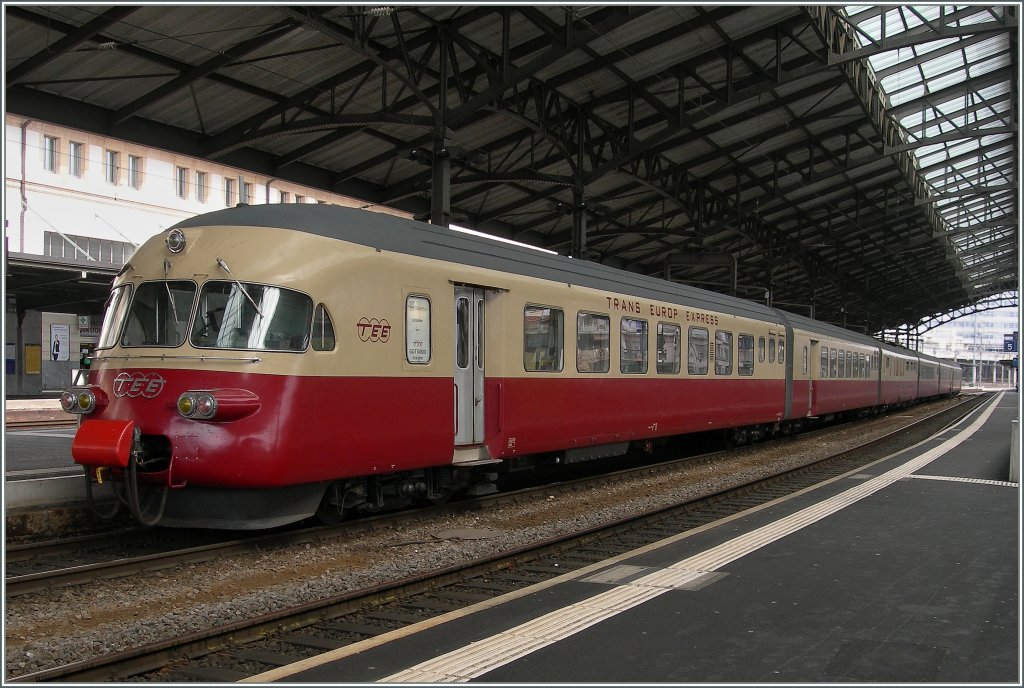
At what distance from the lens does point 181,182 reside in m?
48.5

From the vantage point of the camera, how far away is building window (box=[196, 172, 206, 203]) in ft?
162

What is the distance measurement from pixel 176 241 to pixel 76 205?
3952cm

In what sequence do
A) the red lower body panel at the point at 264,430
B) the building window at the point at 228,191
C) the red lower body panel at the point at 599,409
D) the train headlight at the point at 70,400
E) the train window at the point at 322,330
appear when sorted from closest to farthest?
the red lower body panel at the point at 264,430
the train window at the point at 322,330
the train headlight at the point at 70,400
the red lower body panel at the point at 599,409
the building window at the point at 228,191

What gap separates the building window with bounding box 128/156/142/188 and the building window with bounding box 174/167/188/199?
7.13 ft

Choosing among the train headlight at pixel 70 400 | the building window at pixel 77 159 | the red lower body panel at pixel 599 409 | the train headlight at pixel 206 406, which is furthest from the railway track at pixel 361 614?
the building window at pixel 77 159

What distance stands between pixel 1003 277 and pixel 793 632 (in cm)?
8308

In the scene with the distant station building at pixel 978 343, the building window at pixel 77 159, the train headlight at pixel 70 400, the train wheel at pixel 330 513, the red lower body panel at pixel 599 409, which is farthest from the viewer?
the distant station building at pixel 978 343

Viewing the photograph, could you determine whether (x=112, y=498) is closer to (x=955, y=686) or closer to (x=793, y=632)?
(x=793, y=632)

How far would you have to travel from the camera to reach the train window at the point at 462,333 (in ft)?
33.8

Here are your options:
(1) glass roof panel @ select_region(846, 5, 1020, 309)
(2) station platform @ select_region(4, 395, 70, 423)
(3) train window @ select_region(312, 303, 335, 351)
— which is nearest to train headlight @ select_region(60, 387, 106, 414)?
(3) train window @ select_region(312, 303, 335, 351)

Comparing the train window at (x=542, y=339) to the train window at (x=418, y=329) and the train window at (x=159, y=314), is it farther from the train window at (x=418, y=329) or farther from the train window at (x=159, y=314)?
the train window at (x=159, y=314)

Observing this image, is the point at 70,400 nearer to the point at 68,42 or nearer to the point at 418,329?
the point at 418,329

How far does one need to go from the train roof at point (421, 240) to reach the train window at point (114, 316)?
0.96 metres

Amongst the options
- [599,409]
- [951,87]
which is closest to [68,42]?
[599,409]
